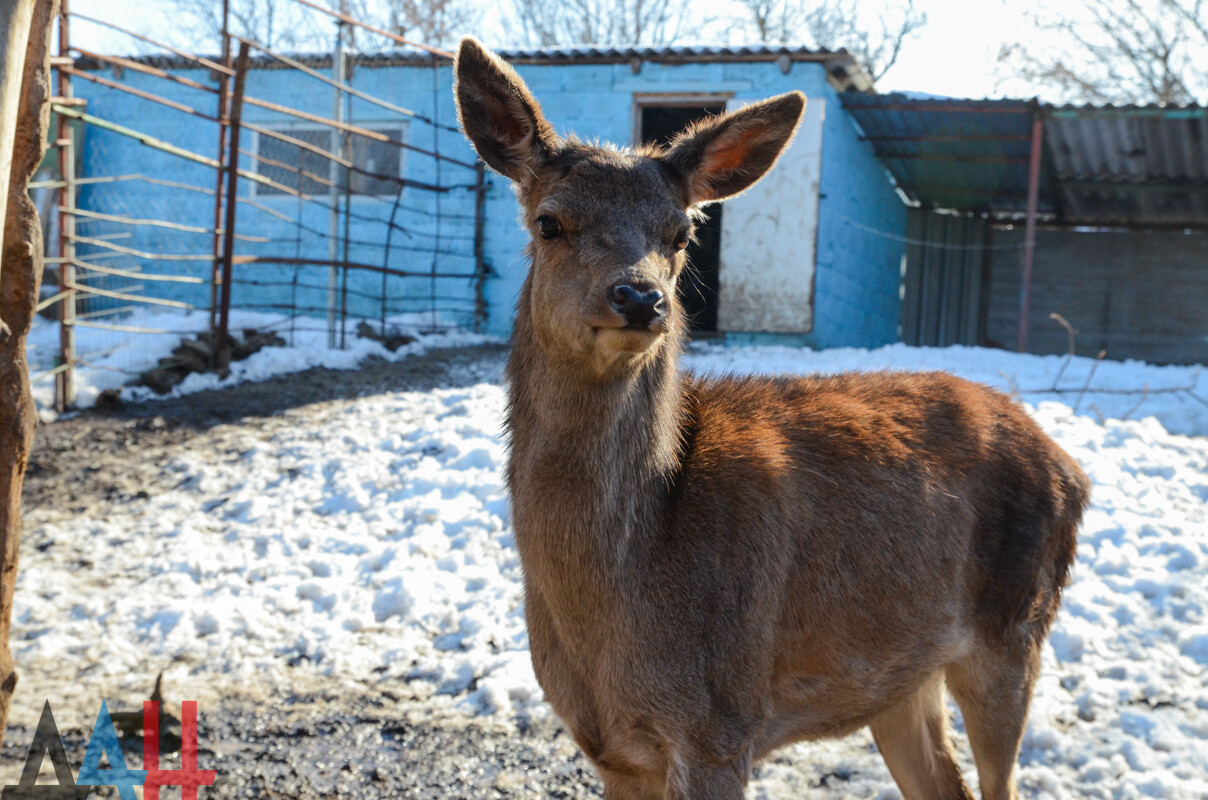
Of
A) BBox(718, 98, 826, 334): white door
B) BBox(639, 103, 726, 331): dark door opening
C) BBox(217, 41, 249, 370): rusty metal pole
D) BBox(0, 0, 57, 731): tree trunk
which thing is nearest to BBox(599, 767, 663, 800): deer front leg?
BBox(0, 0, 57, 731): tree trunk

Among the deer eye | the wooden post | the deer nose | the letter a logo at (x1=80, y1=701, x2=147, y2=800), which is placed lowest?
the letter a logo at (x1=80, y1=701, x2=147, y2=800)

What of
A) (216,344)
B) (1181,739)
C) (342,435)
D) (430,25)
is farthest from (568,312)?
(430,25)

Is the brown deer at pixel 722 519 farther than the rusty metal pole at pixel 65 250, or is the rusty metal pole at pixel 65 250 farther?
the rusty metal pole at pixel 65 250

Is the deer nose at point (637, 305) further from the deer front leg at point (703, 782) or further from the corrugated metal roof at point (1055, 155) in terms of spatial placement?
the corrugated metal roof at point (1055, 155)

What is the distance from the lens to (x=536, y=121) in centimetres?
315

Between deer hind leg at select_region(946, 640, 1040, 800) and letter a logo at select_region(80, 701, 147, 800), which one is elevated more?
deer hind leg at select_region(946, 640, 1040, 800)

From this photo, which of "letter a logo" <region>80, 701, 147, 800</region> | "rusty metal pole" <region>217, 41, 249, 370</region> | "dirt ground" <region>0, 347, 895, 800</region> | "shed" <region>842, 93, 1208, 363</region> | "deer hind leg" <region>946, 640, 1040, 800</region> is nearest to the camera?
"deer hind leg" <region>946, 640, 1040, 800</region>

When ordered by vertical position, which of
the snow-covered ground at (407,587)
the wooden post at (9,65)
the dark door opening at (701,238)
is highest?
the dark door opening at (701,238)

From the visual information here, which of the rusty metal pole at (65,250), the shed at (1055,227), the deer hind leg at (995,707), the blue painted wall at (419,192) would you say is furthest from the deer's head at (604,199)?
the shed at (1055,227)

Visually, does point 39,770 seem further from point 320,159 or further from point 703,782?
point 320,159

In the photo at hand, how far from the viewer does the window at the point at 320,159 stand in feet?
46.0

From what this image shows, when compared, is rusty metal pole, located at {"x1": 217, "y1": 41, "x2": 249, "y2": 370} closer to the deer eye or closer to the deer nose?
the deer eye

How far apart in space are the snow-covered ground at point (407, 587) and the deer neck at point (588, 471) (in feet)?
5.64

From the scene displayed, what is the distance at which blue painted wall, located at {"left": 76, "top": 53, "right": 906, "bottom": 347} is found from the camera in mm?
13453
